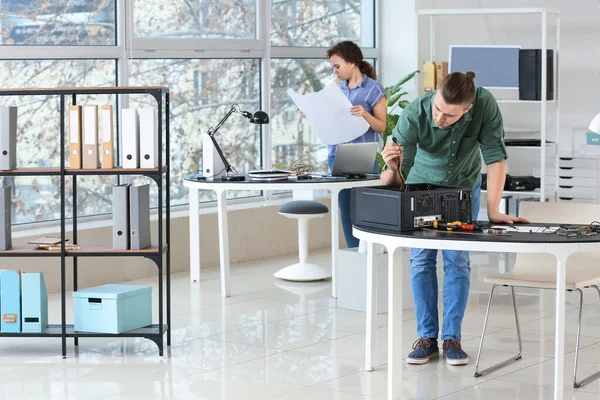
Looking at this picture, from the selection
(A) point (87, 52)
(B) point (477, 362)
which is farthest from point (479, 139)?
(A) point (87, 52)

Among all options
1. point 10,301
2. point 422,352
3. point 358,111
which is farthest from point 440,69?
point 10,301

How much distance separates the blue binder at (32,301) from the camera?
5.07m

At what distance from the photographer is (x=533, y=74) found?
315 inches

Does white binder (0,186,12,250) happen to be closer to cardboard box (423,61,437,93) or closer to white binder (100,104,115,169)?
white binder (100,104,115,169)

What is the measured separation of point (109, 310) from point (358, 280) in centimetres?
166

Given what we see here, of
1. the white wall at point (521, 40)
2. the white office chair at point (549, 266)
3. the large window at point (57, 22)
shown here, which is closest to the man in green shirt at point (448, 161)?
the white office chair at point (549, 266)

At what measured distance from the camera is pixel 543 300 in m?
6.44

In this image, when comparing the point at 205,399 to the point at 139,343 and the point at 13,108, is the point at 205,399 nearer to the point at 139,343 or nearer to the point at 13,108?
the point at 139,343

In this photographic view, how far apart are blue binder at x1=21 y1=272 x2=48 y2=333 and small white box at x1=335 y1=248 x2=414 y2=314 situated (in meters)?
1.86

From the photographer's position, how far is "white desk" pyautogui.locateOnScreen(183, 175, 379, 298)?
6191 millimetres

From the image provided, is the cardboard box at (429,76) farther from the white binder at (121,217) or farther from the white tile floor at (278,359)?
the white binder at (121,217)

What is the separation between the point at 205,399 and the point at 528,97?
15.2ft

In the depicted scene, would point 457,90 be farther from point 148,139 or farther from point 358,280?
point 358,280

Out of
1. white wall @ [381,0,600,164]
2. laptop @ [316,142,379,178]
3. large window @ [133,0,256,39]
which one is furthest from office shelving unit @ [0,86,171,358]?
white wall @ [381,0,600,164]
